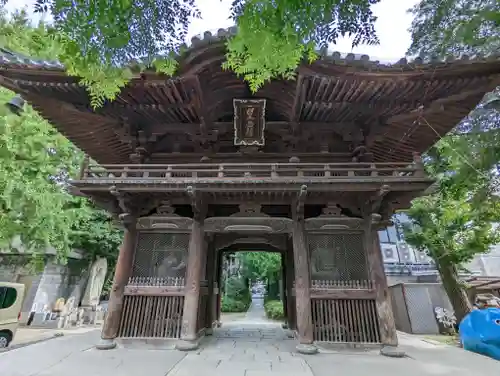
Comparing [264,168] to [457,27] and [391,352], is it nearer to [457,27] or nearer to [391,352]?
[457,27]

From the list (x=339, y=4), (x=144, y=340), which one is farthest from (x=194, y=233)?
(x=339, y=4)

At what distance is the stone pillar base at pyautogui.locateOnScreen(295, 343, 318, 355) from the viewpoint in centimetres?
534

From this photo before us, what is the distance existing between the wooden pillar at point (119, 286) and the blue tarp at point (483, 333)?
828cm

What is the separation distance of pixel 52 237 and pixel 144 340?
7031mm

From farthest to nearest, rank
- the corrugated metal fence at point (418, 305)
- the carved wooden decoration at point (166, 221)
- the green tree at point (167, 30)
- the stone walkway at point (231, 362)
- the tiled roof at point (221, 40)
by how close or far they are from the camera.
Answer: the corrugated metal fence at point (418, 305)
the carved wooden decoration at point (166, 221)
the tiled roof at point (221, 40)
the stone walkway at point (231, 362)
the green tree at point (167, 30)

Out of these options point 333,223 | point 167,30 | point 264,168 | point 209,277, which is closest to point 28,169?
point 209,277

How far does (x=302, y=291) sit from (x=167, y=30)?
16.8 feet

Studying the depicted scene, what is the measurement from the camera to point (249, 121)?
21.4ft

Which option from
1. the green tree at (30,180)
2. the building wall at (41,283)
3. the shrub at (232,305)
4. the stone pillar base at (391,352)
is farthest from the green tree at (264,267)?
the stone pillar base at (391,352)

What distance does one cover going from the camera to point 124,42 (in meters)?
2.63

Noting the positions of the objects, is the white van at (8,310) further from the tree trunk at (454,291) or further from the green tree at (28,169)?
the tree trunk at (454,291)

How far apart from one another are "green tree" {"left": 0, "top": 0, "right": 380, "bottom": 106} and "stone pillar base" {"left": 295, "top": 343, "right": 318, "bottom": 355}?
4.99 m

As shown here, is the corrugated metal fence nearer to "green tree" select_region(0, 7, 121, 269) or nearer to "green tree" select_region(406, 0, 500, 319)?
"green tree" select_region(406, 0, 500, 319)

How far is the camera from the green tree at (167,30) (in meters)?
2.45
